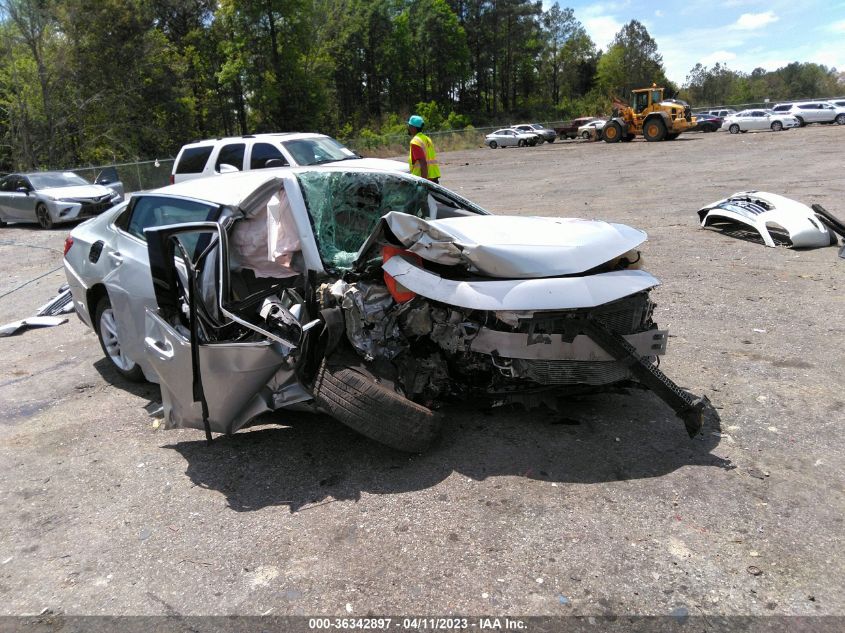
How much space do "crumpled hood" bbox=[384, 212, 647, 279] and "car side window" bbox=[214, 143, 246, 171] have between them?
8.54 meters

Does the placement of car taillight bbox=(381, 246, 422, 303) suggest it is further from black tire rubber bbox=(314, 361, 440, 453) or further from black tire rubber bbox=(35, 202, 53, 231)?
black tire rubber bbox=(35, 202, 53, 231)

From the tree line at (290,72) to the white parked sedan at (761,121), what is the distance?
18.7 metres

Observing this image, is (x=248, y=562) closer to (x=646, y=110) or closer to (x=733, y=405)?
(x=733, y=405)

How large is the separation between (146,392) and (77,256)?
1.46 meters

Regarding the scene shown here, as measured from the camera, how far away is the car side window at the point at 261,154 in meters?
11.4

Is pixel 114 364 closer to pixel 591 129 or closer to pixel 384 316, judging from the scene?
pixel 384 316

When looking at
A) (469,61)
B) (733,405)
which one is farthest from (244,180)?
(469,61)

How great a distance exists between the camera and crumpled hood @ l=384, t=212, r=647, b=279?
151 inches

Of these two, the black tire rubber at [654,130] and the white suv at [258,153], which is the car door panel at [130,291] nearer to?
the white suv at [258,153]

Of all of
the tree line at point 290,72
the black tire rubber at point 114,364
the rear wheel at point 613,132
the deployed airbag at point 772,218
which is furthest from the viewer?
the rear wheel at point 613,132

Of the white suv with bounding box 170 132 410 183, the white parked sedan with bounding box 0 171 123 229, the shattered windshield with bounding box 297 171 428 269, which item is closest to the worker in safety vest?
the white suv with bounding box 170 132 410 183

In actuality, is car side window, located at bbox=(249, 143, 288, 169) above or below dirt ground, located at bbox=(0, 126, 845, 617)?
above

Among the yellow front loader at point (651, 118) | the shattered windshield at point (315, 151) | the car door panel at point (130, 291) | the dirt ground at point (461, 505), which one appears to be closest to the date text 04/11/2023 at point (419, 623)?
the dirt ground at point (461, 505)

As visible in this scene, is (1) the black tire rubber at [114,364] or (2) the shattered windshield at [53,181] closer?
(1) the black tire rubber at [114,364]
